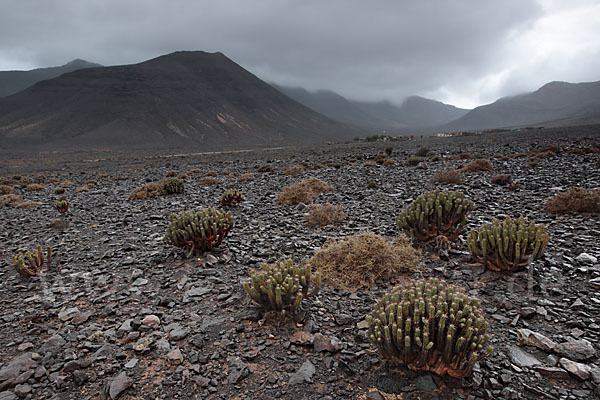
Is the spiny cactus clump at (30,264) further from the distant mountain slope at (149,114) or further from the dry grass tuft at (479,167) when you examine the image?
the distant mountain slope at (149,114)

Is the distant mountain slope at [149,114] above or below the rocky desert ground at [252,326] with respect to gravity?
above

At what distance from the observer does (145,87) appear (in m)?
168

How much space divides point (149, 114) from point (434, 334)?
537 feet

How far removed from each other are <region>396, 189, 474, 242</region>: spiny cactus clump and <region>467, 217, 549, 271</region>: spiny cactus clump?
3.66 feet

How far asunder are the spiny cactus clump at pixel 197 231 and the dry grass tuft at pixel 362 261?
238 cm

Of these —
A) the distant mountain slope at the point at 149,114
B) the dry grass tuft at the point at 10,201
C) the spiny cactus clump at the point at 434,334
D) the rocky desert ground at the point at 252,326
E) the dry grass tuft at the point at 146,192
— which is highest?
the distant mountain slope at the point at 149,114

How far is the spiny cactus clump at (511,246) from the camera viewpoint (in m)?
5.21

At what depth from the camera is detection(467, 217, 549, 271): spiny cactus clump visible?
521cm

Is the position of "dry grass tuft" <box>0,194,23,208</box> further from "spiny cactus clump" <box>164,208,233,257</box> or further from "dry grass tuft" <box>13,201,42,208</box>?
"spiny cactus clump" <box>164,208,233,257</box>

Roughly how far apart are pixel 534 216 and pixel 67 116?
170 meters

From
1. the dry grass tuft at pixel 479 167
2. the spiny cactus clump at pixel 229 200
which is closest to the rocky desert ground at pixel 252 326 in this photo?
the spiny cactus clump at pixel 229 200

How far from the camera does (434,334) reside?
3.47 metres

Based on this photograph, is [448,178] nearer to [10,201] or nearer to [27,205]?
[27,205]

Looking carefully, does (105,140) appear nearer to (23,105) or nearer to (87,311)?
(23,105)
